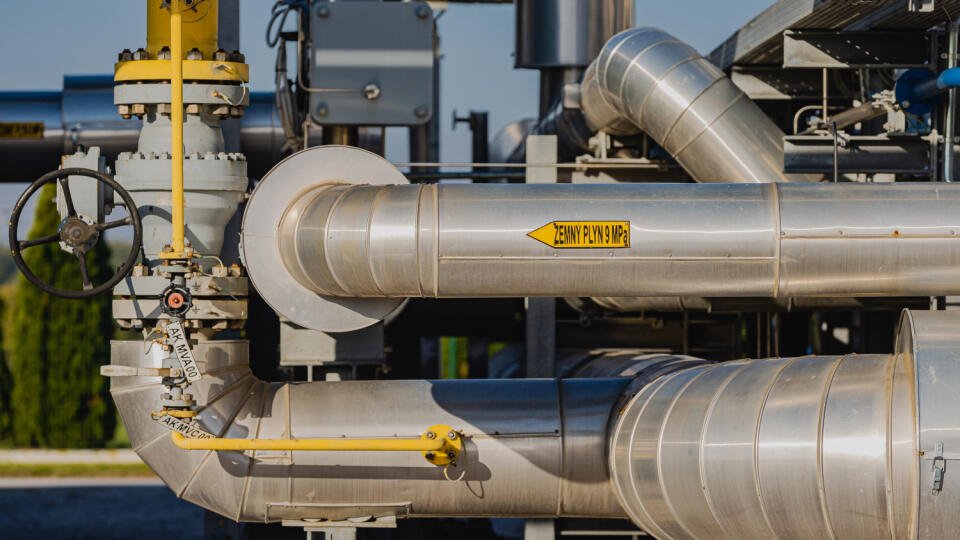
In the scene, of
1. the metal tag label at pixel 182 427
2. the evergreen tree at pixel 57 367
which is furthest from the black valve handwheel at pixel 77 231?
the evergreen tree at pixel 57 367

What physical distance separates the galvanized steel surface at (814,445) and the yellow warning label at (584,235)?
0.82 m

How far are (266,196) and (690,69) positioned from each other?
9.59 feet

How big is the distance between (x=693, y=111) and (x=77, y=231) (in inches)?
148

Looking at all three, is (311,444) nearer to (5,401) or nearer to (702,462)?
(702,462)

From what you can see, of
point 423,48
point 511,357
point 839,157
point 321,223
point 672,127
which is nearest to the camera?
point 321,223

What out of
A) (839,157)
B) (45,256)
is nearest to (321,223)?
(839,157)

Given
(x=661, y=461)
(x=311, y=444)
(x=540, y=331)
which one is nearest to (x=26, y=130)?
(x=540, y=331)

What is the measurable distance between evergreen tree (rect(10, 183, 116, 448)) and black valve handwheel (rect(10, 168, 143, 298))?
1684 centimetres

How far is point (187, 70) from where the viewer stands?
20.4 feet

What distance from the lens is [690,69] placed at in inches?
293

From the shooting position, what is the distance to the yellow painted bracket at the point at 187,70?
621cm

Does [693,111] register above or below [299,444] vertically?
above

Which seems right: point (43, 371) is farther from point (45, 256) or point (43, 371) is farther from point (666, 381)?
point (666, 381)

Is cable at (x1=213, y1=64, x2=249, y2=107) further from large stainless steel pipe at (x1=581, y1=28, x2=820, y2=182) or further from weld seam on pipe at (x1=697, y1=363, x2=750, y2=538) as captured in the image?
weld seam on pipe at (x1=697, y1=363, x2=750, y2=538)
